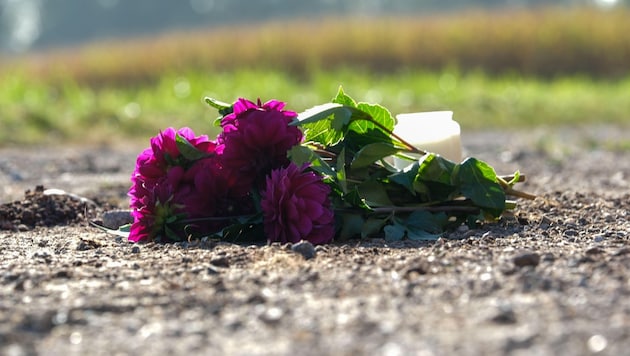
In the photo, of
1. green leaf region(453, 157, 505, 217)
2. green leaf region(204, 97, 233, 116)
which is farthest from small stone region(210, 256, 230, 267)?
green leaf region(453, 157, 505, 217)

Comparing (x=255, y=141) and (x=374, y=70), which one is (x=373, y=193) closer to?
(x=255, y=141)

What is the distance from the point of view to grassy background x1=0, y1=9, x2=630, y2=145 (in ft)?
35.1

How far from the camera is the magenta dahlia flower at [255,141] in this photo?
9.35ft

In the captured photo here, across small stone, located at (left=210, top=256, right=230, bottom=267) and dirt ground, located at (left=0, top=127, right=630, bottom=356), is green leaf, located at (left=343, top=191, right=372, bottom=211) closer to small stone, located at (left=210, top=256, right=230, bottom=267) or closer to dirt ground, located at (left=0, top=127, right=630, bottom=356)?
dirt ground, located at (left=0, top=127, right=630, bottom=356)

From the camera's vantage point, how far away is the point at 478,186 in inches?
120

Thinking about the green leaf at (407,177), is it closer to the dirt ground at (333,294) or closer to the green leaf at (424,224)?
the green leaf at (424,224)

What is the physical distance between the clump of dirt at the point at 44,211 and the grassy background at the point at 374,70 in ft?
17.2

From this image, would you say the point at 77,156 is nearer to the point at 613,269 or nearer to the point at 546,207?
the point at 546,207

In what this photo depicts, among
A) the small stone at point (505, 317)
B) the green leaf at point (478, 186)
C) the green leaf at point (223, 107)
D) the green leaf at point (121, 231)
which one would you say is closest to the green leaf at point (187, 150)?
the green leaf at point (223, 107)

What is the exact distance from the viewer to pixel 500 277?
2.26 m

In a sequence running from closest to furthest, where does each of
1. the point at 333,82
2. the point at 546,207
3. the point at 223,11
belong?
the point at 546,207
the point at 333,82
the point at 223,11

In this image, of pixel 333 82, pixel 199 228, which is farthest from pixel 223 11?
Answer: pixel 199 228

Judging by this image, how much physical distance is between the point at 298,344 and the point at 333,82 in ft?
33.6

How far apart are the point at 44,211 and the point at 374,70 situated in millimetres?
11793
